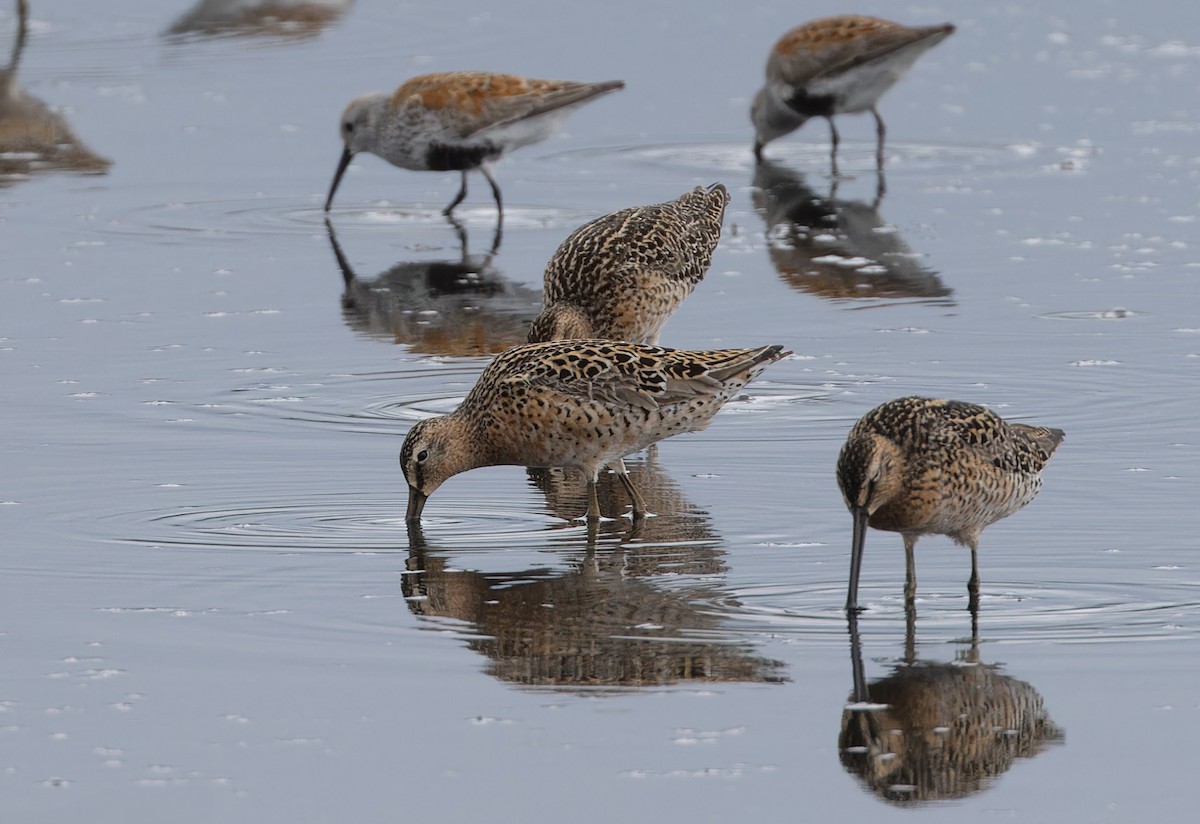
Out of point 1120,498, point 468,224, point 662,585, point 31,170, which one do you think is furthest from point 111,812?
point 31,170

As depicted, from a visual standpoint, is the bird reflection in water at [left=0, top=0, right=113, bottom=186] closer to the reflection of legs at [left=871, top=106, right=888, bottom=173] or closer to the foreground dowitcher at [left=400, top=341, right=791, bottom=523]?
the reflection of legs at [left=871, top=106, right=888, bottom=173]

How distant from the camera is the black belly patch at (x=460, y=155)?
1515 centimetres

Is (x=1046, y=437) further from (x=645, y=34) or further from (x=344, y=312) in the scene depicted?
(x=645, y=34)

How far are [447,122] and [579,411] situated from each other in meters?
7.05

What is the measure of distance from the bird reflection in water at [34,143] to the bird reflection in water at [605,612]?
8.96 meters

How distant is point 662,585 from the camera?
7648 millimetres

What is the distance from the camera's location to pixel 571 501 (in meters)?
9.03

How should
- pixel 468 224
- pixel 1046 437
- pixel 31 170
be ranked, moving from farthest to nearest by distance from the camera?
pixel 31 170 < pixel 468 224 < pixel 1046 437

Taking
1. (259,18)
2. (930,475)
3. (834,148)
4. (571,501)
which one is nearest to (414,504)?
(571,501)

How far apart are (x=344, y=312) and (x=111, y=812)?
691 centimetres

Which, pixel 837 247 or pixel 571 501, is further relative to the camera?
pixel 837 247

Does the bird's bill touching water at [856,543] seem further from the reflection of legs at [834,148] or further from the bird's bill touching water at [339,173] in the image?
the reflection of legs at [834,148]

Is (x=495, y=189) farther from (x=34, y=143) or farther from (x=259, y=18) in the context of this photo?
(x=259, y=18)

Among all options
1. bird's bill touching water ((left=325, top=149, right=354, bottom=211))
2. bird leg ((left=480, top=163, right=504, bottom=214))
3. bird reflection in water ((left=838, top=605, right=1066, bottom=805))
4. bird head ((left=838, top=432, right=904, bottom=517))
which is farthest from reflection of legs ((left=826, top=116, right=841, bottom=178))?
bird reflection in water ((left=838, top=605, right=1066, bottom=805))
